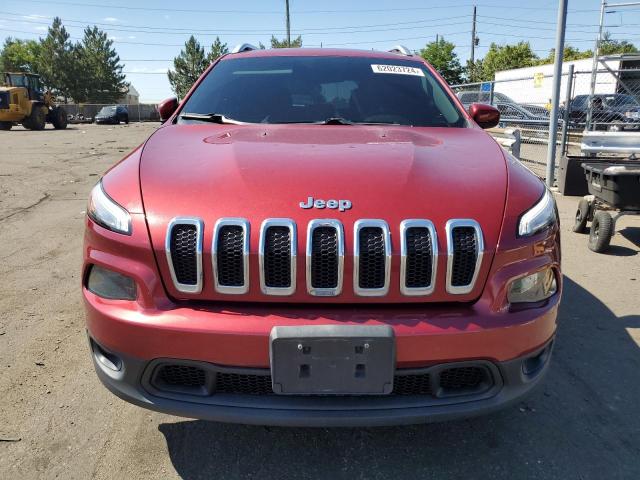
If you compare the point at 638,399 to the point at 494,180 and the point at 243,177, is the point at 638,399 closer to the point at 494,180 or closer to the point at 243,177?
the point at 494,180

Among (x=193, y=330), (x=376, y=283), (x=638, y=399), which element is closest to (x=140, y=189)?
(x=193, y=330)

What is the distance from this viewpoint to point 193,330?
177 centimetres

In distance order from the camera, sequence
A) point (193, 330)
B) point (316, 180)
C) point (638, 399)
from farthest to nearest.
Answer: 1. point (638, 399)
2. point (316, 180)
3. point (193, 330)

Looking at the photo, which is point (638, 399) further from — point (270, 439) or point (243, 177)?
point (243, 177)

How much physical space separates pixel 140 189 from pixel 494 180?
4.69 ft

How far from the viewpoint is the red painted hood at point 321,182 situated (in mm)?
1842

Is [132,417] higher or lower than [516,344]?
lower

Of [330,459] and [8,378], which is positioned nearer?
[330,459]

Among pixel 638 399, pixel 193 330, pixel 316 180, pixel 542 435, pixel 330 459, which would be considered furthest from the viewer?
pixel 638 399

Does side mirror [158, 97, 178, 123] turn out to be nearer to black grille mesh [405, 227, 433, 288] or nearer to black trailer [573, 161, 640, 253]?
black grille mesh [405, 227, 433, 288]

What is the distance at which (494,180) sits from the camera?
2.09 meters

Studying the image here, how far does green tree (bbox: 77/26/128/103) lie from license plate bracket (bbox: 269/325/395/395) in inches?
3123

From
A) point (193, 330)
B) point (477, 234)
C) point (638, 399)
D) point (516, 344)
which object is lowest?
point (638, 399)

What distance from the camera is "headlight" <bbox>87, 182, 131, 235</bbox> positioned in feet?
6.30
